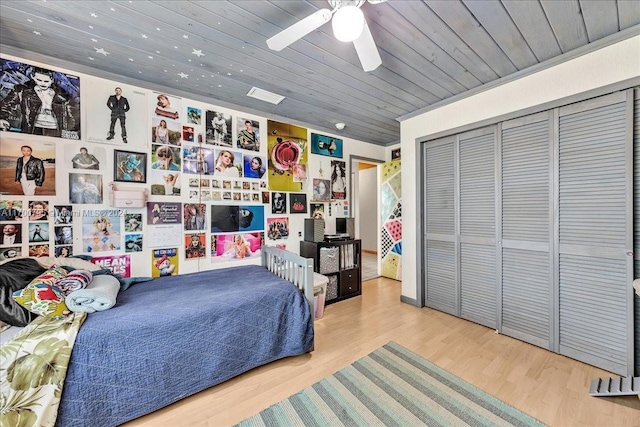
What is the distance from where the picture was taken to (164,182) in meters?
2.45

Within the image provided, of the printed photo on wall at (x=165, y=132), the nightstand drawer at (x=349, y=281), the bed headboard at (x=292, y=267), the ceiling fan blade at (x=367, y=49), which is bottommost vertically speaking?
the nightstand drawer at (x=349, y=281)

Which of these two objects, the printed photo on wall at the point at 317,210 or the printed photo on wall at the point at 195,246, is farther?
the printed photo on wall at the point at 317,210

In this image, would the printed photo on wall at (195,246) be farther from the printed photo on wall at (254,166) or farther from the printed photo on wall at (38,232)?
the printed photo on wall at (38,232)

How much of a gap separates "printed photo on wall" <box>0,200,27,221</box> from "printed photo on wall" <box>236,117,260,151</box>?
5.98 ft

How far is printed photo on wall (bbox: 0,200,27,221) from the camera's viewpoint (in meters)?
1.84

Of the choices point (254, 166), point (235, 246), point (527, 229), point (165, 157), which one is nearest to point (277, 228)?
point (235, 246)

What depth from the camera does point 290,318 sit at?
2010 mm

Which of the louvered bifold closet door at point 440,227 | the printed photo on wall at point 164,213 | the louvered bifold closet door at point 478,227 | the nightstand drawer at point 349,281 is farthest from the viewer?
the nightstand drawer at point 349,281

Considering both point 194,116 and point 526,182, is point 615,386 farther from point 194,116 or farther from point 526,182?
point 194,116

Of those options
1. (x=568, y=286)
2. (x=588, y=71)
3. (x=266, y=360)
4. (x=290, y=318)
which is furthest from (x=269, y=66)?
(x=568, y=286)

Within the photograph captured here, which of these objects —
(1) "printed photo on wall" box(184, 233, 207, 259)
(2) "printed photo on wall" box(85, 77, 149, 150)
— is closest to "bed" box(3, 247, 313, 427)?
(1) "printed photo on wall" box(184, 233, 207, 259)

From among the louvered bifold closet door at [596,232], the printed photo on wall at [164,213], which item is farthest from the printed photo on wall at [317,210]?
the louvered bifold closet door at [596,232]

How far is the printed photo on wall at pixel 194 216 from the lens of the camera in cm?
256

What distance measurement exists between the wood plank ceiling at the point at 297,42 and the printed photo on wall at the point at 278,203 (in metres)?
1.17
